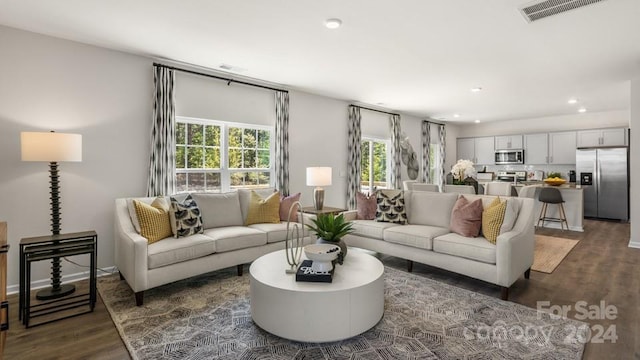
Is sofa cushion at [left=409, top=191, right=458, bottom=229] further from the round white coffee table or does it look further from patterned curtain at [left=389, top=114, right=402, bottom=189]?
patterned curtain at [left=389, top=114, right=402, bottom=189]

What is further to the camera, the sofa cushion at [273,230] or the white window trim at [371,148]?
the white window trim at [371,148]

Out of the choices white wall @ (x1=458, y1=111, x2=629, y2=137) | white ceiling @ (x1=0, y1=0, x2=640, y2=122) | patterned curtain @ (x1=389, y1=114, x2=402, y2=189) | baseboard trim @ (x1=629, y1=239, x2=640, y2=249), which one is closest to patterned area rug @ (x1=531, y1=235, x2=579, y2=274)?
baseboard trim @ (x1=629, y1=239, x2=640, y2=249)

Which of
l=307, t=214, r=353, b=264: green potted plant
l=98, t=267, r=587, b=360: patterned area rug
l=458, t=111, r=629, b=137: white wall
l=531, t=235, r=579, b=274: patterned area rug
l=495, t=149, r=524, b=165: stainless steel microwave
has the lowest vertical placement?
l=98, t=267, r=587, b=360: patterned area rug

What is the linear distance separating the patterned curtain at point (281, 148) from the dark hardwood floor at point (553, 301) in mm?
2028

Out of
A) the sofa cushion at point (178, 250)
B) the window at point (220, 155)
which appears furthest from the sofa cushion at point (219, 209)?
the window at point (220, 155)

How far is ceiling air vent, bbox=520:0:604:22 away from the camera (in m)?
2.66

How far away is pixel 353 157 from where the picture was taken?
6.57 m

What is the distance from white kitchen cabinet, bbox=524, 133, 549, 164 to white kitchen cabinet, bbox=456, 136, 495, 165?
0.89 metres

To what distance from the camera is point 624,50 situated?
374 cm

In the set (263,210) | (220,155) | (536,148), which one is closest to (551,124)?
(536,148)

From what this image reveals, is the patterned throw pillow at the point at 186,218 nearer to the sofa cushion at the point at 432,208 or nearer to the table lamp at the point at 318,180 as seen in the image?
the table lamp at the point at 318,180

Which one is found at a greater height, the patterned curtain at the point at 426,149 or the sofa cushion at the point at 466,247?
the patterned curtain at the point at 426,149

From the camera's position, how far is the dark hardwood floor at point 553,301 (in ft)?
7.23

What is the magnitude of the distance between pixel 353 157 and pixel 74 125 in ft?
15.1
